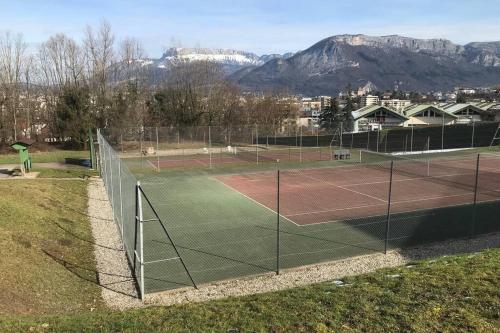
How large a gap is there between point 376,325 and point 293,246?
7337mm

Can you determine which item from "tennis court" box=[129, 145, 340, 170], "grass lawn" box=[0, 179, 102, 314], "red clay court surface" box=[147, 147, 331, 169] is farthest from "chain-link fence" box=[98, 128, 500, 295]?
"red clay court surface" box=[147, 147, 331, 169]

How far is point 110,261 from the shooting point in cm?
1201

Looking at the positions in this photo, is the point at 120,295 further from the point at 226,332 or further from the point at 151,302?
the point at 226,332

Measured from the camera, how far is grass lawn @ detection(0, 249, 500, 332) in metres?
6.27

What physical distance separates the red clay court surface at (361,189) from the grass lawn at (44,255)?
25.2ft

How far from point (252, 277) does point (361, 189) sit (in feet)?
43.4

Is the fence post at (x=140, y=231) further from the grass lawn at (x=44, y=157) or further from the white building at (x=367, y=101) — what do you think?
the white building at (x=367, y=101)

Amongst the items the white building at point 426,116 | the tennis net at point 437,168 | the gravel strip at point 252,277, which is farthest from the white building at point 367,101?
the gravel strip at point 252,277

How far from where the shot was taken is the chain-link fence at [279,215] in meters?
11.9

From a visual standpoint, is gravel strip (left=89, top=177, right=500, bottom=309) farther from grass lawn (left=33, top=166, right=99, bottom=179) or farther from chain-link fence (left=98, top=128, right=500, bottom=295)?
grass lawn (left=33, top=166, right=99, bottom=179)

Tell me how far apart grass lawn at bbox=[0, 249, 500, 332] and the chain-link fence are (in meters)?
2.44

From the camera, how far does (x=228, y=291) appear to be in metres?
10.0

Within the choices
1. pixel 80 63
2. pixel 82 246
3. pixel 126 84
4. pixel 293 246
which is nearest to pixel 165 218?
pixel 82 246

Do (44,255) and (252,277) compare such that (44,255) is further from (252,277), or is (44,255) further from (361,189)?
(361,189)
